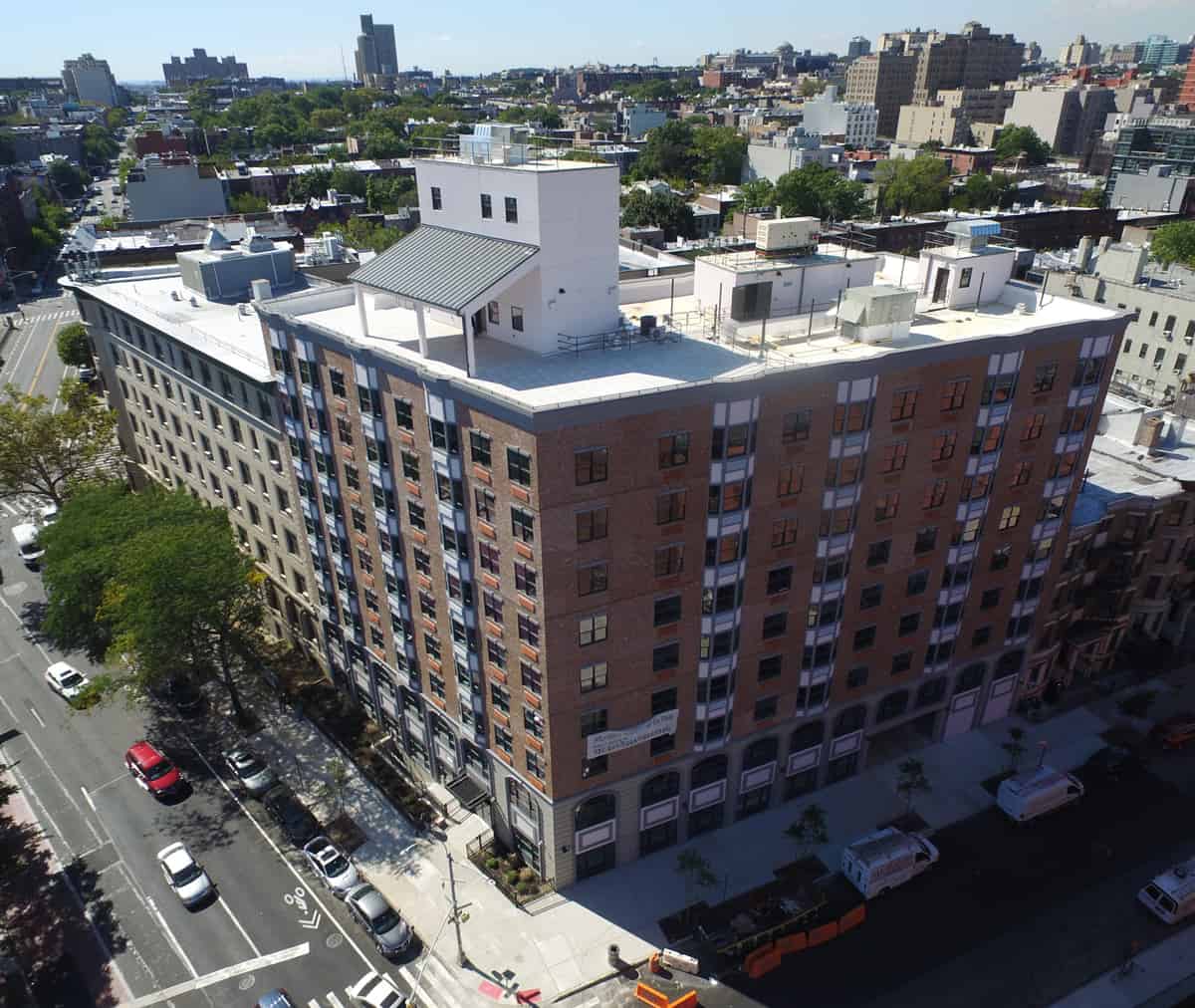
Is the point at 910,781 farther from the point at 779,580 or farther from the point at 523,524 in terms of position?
the point at 523,524

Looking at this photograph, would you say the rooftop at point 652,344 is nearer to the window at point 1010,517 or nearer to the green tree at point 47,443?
the window at point 1010,517

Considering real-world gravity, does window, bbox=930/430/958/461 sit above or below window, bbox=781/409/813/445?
below

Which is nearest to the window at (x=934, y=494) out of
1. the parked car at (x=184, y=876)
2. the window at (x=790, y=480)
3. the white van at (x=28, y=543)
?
the window at (x=790, y=480)

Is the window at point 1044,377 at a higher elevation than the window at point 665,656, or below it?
higher

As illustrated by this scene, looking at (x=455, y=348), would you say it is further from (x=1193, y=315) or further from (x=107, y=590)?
(x=1193, y=315)

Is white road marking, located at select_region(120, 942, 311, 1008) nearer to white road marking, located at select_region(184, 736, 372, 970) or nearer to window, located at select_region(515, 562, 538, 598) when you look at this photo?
white road marking, located at select_region(184, 736, 372, 970)

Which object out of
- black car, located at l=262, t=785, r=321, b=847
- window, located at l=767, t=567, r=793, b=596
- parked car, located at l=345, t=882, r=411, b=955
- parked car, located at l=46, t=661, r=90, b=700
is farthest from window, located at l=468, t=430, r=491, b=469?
parked car, located at l=46, t=661, r=90, b=700
